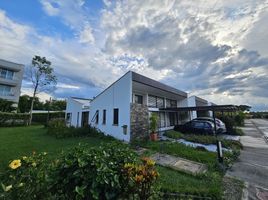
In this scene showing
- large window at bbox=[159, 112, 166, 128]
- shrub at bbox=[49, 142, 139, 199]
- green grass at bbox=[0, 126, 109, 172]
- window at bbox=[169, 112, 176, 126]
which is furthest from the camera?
window at bbox=[169, 112, 176, 126]

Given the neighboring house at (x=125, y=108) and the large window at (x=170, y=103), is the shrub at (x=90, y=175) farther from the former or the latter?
the large window at (x=170, y=103)

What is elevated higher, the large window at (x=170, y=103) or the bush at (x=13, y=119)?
the large window at (x=170, y=103)

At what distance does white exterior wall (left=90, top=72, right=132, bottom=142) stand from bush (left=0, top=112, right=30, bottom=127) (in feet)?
55.1

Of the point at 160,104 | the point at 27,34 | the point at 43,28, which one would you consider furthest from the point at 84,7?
the point at 160,104

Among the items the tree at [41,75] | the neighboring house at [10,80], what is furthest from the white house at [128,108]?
the neighboring house at [10,80]

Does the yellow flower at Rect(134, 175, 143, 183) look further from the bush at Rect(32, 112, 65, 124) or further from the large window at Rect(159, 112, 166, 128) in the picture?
the bush at Rect(32, 112, 65, 124)

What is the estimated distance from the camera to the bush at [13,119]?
21297mm

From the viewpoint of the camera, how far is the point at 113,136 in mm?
12094

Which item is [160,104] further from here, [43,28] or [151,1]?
[43,28]

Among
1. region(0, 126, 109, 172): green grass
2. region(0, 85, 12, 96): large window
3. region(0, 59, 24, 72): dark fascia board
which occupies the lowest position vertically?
region(0, 126, 109, 172): green grass

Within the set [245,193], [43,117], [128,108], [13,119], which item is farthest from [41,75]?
[245,193]

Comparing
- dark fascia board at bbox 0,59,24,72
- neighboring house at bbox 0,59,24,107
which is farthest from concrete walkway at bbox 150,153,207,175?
dark fascia board at bbox 0,59,24,72

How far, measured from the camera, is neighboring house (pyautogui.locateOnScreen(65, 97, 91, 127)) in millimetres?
17830

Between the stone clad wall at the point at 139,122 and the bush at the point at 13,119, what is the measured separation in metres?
21.4
